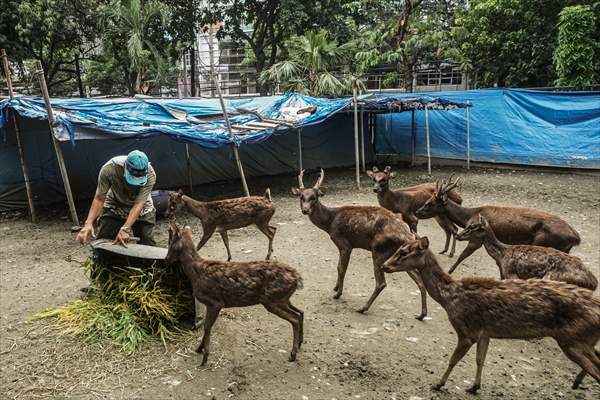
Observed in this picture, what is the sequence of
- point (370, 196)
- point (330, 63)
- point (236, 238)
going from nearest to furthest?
point (236, 238) < point (370, 196) < point (330, 63)

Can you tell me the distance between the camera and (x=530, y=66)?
17328mm

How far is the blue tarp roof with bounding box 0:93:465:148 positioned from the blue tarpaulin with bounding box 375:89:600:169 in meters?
1.45

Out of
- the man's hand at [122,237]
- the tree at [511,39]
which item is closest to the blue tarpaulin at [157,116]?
the man's hand at [122,237]

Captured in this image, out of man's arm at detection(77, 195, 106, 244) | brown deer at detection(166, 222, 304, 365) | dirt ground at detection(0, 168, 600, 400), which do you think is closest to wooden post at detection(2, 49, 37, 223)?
dirt ground at detection(0, 168, 600, 400)

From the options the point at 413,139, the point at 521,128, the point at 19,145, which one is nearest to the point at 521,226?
the point at 19,145

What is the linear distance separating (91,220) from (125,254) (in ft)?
1.82

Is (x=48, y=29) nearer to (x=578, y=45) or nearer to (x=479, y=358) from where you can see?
(x=578, y=45)

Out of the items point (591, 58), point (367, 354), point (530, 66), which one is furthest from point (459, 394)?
point (530, 66)

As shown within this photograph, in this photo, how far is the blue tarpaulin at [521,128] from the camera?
1374 cm

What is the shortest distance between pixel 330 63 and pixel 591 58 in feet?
26.5

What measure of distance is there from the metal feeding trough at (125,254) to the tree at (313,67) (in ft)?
40.4

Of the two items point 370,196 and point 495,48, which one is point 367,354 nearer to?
point 370,196

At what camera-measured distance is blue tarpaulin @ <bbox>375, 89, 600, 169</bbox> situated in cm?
1374

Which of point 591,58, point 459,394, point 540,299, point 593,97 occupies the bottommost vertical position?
point 459,394
